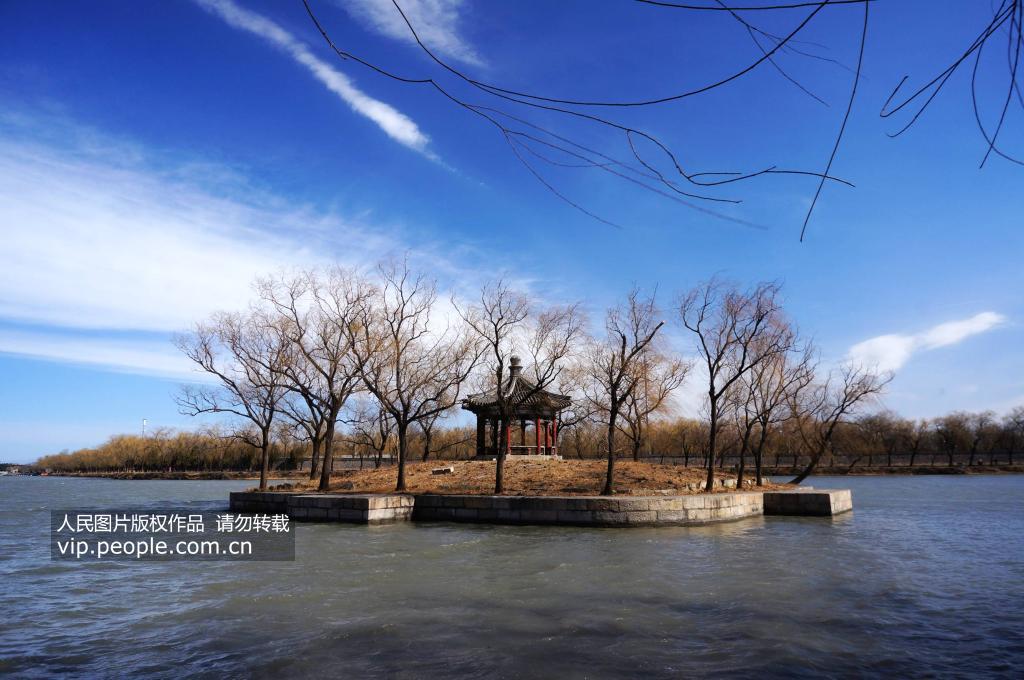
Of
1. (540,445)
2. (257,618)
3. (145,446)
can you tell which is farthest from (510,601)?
(145,446)

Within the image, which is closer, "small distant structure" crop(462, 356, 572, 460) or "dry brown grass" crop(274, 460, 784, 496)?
"dry brown grass" crop(274, 460, 784, 496)

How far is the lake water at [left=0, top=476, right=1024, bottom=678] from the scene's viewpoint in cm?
628

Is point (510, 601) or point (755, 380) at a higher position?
point (755, 380)

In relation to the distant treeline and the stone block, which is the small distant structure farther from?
the distant treeline

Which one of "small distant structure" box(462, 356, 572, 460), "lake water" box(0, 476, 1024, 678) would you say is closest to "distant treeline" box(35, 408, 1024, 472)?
"small distant structure" box(462, 356, 572, 460)

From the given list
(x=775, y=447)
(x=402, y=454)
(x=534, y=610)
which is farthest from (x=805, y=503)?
(x=775, y=447)

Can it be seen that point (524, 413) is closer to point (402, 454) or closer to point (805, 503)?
point (402, 454)

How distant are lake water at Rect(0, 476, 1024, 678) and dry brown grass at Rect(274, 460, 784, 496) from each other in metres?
5.56

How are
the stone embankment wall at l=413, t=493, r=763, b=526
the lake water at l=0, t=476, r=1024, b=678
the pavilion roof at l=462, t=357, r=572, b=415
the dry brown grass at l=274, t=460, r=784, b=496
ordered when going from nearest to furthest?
the lake water at l=0, t=476, r=1024, b=678 → the stone embankment wall at l=413, t=493, r=763, b=526 → the dry brown grass at l=274, t=460, r=784, b=496 → the pavilion roof at l=462, t=357, r=572, b=415

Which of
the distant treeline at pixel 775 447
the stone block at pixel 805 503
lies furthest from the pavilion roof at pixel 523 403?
the distant treeline at pixel 775 447

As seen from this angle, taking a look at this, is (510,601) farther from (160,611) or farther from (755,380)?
(755,380)

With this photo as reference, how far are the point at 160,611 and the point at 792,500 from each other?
19.1 m

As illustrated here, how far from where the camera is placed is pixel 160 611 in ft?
27.9

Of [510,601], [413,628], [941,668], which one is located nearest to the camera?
[941,668]
